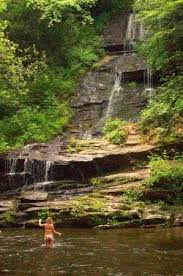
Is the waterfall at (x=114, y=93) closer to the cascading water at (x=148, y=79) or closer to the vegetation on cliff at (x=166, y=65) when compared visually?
the cascading water at (x=148, y=79)

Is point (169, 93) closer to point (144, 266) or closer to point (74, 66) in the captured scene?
point (144, 266)

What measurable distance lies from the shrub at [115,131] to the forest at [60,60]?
1404mm

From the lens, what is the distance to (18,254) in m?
15.3

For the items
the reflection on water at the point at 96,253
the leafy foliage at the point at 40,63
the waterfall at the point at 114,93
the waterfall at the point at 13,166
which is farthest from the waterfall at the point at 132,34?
the reflection on water at the point at 96,253

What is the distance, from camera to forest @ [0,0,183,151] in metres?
24.7

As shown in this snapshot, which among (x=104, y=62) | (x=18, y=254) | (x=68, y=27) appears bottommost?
(x=18, y=254)

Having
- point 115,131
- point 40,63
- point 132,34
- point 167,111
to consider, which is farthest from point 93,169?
point 132,34

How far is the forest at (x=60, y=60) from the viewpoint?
24.7 meters

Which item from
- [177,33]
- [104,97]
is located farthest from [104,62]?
[177,33]

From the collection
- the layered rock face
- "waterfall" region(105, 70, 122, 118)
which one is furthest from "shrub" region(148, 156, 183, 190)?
"waterfall" region(105, 70, 122, 118)

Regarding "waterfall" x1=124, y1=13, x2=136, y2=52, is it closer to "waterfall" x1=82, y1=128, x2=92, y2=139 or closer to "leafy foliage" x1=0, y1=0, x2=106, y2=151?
"leafy foliage" x1=0, y1=0, x2=106, y2=151

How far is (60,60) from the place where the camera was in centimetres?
3825

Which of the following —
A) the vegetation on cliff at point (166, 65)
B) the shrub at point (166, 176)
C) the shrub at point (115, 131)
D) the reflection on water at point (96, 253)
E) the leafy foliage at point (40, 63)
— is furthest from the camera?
the leafy foliage at point (40, 63)

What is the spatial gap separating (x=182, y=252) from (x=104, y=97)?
2075 cm
